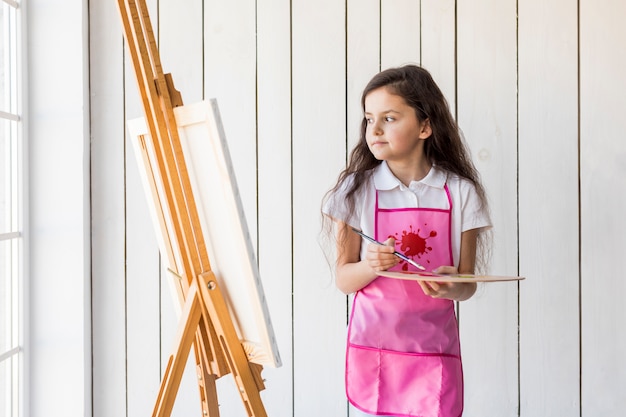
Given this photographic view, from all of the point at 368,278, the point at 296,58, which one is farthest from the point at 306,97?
the point at 368,278

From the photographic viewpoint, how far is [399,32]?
175 centimetres

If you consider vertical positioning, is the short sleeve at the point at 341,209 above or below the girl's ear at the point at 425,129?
below

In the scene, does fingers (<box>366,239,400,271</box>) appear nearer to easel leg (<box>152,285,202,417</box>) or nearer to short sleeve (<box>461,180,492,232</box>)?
short sleeve (<box>461,180,492,232</box>)

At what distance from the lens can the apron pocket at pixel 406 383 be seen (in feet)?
4.35

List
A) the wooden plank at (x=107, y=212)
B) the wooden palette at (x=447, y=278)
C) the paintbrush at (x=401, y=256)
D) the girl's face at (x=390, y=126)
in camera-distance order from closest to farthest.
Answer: the wooden palette at (x=447, y=278), the paintbrush at (x=401, y=256), the girl's face at (x=390, y=126), the wooden plank at (x=107, y=212)

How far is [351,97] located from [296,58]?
187 mm

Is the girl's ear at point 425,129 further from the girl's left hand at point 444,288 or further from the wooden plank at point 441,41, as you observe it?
the wooden plank at point 441,41

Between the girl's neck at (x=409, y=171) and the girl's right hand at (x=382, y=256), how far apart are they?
20 cm

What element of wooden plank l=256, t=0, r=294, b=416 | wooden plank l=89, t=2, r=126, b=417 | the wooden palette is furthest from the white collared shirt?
wooden plank l=89, t=2, r=126, b=417

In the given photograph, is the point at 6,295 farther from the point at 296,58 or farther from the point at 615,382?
the point at 615,382

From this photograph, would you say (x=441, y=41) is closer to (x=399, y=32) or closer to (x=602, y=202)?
(x=399, y=32)

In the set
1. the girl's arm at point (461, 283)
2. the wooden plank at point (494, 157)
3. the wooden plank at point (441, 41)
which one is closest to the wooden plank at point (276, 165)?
the wooden plank at point (441, 41)

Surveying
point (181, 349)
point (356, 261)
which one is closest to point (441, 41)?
point (356, 261)

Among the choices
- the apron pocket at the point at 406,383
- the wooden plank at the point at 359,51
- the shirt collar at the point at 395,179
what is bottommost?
the apron pocket at the point at 406,383
